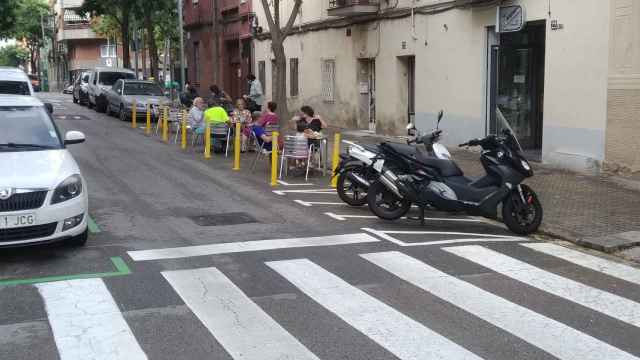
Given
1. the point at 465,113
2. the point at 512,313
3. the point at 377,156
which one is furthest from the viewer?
the point at 465,113

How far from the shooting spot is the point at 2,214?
25.2ft

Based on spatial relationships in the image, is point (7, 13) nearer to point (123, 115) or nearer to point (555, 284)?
point (123, 115)

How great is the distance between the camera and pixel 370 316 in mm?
6324

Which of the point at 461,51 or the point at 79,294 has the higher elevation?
the point at 461,51

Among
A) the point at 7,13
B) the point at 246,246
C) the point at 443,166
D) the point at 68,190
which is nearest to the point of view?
the point at 68,190

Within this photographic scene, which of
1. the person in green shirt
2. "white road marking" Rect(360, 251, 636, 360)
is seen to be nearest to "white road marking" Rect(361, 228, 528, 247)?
"white road marking" Rect(360, 251, 636, 360)

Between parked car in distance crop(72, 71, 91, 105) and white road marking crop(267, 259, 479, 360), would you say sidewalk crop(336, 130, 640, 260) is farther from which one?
parked car in distance crop(72, 71, 91, 105)

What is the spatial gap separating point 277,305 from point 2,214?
307 centimetres

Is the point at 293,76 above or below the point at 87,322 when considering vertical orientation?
above

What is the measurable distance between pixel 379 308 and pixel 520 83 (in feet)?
39.6

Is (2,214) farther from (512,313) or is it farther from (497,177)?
(497,177)

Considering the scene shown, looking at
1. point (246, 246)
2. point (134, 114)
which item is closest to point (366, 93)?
point (134, 114)

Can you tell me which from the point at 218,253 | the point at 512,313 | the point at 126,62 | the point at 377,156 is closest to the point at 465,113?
the point at 377,156

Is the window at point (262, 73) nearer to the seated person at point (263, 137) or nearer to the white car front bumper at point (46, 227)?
the seated person at point (263, 137)
